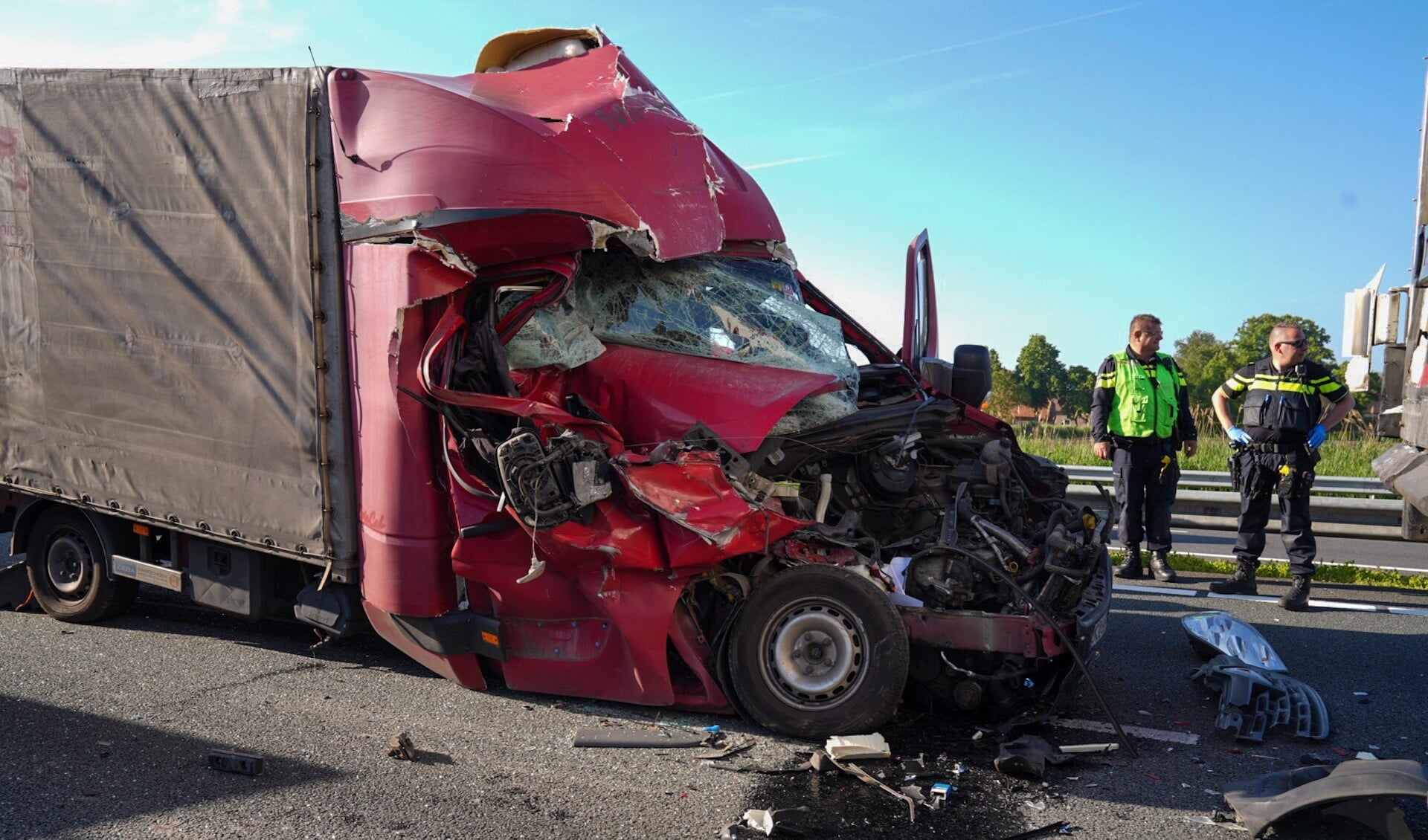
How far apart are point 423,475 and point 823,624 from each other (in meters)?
1.78

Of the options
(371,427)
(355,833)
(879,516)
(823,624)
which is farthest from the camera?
(879,516)

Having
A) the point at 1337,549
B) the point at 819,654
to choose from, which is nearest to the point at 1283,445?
the point at 1337,549

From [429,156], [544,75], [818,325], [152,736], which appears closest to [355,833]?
[152,736]

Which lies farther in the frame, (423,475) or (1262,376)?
(1262,376)

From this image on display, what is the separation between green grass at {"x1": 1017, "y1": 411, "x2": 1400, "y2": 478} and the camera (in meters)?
13.3

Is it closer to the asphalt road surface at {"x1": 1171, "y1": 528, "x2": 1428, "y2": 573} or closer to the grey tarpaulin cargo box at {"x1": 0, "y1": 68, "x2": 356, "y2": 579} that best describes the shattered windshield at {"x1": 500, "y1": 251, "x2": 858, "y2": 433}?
the grey tarpaulin cargo box at {"x1": 0, "y1": 68, "x2": 356, "y2": 579}

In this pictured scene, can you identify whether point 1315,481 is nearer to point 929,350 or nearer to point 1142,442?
point 1142,442

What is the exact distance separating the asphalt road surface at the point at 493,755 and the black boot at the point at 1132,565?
1982mm

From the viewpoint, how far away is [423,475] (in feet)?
14.4

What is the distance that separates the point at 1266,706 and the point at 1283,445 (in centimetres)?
310

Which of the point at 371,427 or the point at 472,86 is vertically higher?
the point at 472,86

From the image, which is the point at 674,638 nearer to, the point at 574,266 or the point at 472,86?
the point at 574,266

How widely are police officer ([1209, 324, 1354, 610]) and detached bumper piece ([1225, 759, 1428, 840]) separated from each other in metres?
3.55

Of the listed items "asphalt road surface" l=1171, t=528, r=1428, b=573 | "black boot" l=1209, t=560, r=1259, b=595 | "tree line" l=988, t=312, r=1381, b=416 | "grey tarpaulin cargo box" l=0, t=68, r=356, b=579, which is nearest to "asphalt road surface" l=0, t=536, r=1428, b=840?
"grey tarpaulin cargo box" l=0, t=68, r=356, b=579
